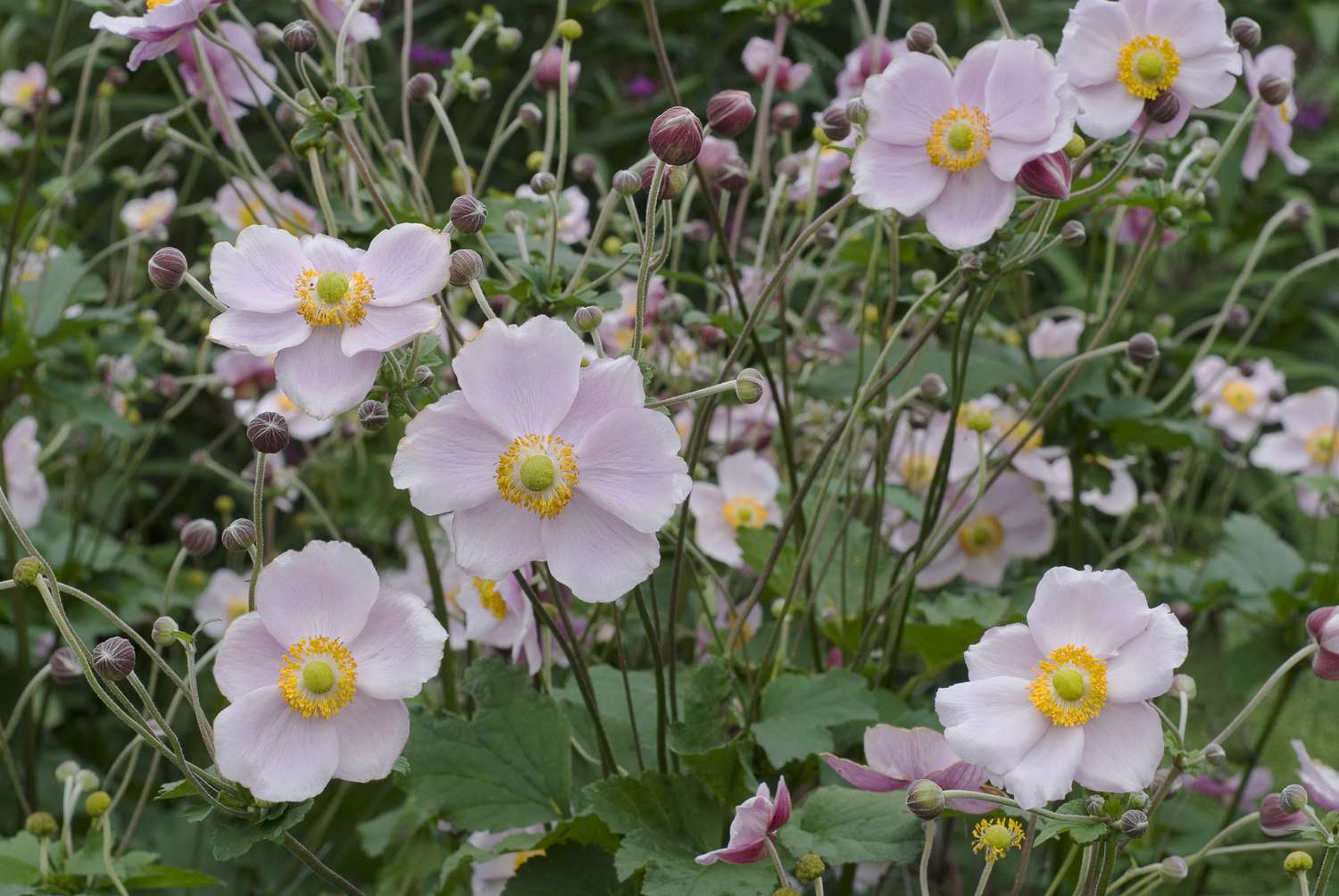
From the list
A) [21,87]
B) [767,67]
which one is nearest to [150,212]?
[21,87]

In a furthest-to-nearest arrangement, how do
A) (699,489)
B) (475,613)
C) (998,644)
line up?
(699,489)
(475,613)
(998,644)

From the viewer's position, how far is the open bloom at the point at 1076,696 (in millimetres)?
722

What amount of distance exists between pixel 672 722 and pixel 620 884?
0.12 meters

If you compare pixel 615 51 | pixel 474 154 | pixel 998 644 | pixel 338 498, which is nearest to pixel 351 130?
pixel 998 644

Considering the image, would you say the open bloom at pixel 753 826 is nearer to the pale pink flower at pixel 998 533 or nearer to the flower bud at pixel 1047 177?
the flower bud at pixel 1047 177

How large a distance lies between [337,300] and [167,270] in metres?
0.10

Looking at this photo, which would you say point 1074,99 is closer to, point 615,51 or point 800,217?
point 800,217

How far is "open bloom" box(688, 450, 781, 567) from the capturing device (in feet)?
4.35

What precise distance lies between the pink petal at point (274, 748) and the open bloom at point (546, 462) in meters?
0.13

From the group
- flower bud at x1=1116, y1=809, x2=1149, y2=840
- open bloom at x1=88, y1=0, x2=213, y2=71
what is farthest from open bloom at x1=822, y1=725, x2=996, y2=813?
open bloom at x1=88, y1=0, x2=213, y2=71

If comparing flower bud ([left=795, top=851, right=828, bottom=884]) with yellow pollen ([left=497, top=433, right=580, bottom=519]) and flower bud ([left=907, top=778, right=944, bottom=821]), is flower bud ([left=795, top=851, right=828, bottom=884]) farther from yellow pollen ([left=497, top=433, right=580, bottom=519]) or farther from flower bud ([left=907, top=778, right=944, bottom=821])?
yellow pollen ([left=497, top=433, right=580, bottom=519])

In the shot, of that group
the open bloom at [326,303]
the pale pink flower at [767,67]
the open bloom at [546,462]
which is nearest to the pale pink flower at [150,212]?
the pale pink flower at [767,67]

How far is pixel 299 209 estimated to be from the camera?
142 centimetres

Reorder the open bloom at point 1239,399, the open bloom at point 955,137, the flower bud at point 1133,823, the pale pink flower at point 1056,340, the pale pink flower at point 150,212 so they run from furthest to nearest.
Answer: the pale pink flower at point 150,212 → the open bloom at point 1239,399 → the pale pink flower at point 1056,340 → the open bloom at point 955,137 → the flower bud at point 1133,823
